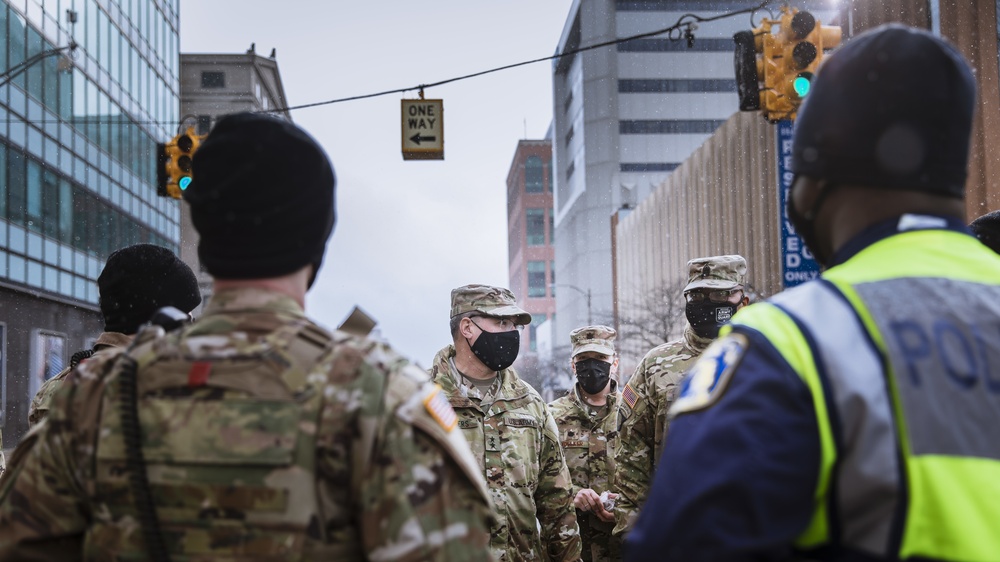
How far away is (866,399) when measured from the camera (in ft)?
5.33

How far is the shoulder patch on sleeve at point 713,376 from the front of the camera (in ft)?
5.58

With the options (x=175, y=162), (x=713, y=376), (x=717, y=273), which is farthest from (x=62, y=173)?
(x=713, y=376)

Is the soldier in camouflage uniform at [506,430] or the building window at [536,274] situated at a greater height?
the building window at [536,274]

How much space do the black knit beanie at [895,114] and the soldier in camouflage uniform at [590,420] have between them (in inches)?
251

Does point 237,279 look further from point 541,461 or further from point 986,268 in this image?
point 541,461

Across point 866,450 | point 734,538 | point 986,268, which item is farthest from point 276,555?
point 986,268

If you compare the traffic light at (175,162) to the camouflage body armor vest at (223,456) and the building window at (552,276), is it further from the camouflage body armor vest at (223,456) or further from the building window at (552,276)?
the building window at (552,276)

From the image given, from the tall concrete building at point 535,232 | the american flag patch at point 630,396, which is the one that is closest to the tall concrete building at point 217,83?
the tall concrete building at point 535,232

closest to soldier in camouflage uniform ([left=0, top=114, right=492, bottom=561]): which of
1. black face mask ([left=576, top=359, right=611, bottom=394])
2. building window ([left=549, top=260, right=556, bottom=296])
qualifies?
black face mask ([left=576, top=359, right=611, bottom=394])

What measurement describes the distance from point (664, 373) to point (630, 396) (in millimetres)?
358

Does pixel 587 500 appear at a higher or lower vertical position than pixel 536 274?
lower

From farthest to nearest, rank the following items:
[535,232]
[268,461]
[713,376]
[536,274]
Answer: [535,232] → [536,274] → [268,461] → [713,376]

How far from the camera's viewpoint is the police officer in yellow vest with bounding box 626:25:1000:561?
1599 mm

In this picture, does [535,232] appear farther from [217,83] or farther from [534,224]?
[217,83]
